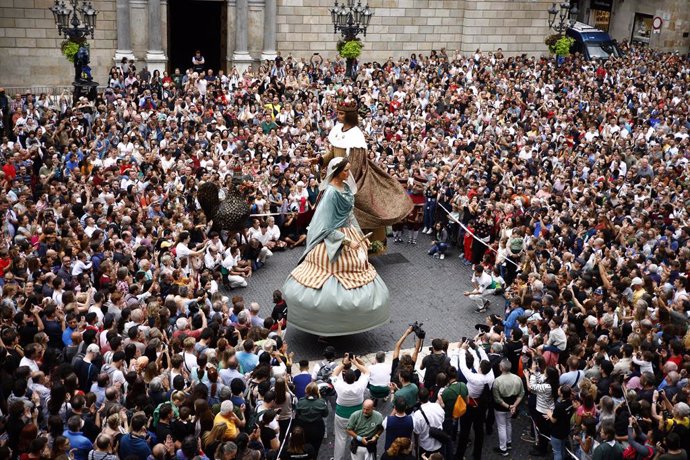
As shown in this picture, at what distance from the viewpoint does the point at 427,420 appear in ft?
30.8

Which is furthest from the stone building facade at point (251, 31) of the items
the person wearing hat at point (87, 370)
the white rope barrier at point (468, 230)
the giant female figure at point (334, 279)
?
the person wearing hat at point (87, 370)

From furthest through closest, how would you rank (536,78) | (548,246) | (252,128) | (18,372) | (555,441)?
(536,78)
(252,128)
(548,246)
(555,441)
(18,372)

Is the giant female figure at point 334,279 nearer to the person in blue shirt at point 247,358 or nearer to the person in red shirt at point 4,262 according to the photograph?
the person in blue shirt at point 247,358

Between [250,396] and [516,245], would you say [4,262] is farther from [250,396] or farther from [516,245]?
[516,245]

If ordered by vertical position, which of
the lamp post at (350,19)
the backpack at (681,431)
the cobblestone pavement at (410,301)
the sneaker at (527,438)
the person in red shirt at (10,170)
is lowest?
the sneaker at (527,438)

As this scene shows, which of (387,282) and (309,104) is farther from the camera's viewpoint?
(309,104)

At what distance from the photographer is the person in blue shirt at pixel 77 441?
8391 mm

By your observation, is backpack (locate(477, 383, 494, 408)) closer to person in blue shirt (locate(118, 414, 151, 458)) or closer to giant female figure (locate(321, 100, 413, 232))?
person in blue shirt (locate(118, 414, 151, 458))

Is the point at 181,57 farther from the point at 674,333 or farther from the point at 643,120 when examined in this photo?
the point at 674,333

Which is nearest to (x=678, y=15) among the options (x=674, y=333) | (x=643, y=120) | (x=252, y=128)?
(x=643, y=120)

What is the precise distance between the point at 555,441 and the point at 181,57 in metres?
26.4

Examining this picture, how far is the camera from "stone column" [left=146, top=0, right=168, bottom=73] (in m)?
28.5

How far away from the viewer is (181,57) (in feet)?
108

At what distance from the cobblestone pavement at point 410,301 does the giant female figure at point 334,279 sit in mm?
641
